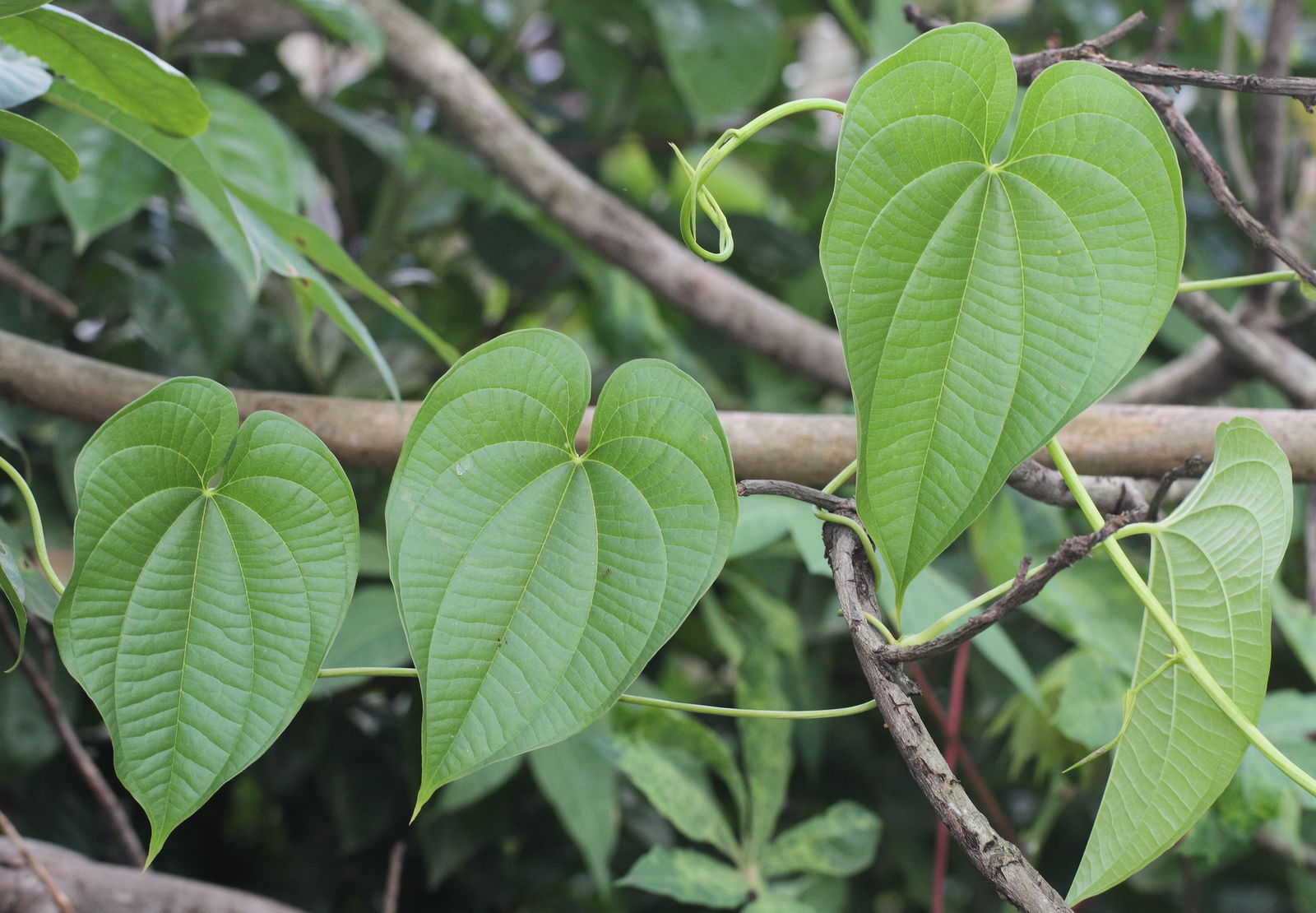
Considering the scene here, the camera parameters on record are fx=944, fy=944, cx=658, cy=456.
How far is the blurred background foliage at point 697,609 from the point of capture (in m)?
0.67

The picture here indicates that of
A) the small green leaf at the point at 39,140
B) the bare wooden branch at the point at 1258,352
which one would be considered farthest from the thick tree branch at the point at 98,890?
the bare wooden branch at the point at 1258,352

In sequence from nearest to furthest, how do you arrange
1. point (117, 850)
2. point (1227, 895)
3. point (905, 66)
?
point (905, 66), point (117, 850), point (1227, 895)

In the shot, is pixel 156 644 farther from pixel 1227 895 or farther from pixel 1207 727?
pixel 1227 895

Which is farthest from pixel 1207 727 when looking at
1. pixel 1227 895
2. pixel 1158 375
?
pixel 1227 895

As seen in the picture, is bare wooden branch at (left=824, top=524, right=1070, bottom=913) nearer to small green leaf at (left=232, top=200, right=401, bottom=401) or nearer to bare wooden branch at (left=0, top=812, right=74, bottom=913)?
small green leaf at (left=232, top=200, right=401, bottom=401)

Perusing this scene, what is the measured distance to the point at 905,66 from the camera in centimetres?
25

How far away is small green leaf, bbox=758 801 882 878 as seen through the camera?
0.66 meters

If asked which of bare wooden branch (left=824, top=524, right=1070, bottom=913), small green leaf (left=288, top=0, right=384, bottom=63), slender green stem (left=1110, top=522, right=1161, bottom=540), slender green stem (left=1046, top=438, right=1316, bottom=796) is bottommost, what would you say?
small green leaf (left=288, top=0, right=384, bottom=63)

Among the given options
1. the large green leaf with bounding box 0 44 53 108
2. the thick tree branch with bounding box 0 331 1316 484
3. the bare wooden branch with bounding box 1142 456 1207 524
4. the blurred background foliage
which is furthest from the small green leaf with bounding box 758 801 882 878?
the large green leaf with bounding box 0 44 53 108

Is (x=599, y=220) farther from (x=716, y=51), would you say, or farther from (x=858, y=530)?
(x=858, y=530)

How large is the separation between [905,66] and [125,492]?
0.25 meters

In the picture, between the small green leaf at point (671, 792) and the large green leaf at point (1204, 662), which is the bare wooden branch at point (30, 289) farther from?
the large green leaf at point (1204, 662)

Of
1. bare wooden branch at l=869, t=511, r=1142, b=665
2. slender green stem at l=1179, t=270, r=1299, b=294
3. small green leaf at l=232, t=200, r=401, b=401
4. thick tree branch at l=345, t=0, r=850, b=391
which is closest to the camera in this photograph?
bare wooden branch at l=869, t=511, r=1142, b=665

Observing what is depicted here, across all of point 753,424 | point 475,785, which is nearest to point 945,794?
point 753,424
